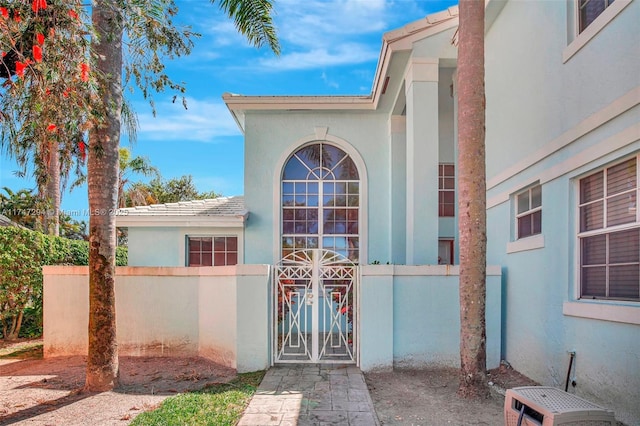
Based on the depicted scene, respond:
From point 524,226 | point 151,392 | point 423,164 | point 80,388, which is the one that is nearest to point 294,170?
point 423,164

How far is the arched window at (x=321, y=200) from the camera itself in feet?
38.4

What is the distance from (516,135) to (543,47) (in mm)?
1485

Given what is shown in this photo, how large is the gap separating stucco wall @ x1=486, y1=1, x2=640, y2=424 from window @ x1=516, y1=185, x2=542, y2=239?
0.16 meters

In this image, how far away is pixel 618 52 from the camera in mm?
5000

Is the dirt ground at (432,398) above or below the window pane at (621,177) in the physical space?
below

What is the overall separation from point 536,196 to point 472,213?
1.88m

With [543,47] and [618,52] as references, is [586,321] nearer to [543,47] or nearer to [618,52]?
[618,52]

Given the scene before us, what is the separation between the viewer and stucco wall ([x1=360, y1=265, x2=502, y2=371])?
738cm

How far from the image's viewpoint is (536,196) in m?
7.14

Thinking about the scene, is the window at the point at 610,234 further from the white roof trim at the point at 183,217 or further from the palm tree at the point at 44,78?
the white roof trim at the point at 183,217

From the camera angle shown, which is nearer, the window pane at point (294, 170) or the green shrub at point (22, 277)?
the green shrub at point (22, 277)

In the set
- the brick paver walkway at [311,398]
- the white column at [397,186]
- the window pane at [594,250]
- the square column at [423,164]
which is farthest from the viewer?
the white column at [397,186]

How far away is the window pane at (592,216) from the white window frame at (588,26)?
2.04m

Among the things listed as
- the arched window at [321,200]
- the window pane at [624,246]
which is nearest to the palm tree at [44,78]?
the window pane at [624,246]
